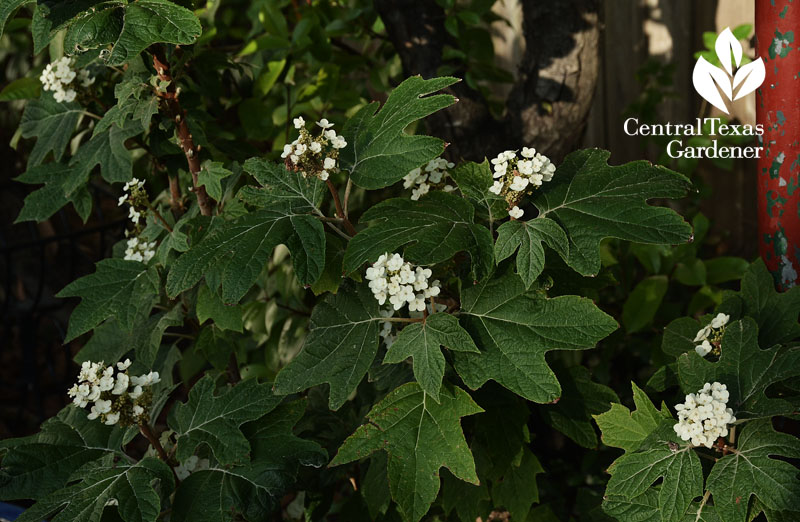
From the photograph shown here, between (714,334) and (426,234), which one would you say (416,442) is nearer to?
(426,234)

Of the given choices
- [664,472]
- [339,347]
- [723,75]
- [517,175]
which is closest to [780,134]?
[517,175]

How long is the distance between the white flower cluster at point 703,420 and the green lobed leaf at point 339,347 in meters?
0.50

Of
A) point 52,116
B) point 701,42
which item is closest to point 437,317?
point 52,116

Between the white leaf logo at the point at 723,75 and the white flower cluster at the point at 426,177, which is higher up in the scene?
the white flower cluster at the point at 426,177

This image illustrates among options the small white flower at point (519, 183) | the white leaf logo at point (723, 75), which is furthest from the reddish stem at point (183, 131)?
the white leaf logo at point (723, 75)

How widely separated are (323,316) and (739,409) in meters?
0.70

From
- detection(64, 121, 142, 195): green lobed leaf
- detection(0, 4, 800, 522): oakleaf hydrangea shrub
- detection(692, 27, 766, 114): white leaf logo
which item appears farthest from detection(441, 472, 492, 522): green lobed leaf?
detection(692, 27, 766, 114): white leaf logo

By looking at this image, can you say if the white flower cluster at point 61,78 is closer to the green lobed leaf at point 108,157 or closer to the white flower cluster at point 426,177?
the green lobed leaf at point 108,157

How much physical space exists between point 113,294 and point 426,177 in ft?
2.18

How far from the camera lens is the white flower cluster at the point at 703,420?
3.69 feet

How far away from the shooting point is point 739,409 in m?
1.21

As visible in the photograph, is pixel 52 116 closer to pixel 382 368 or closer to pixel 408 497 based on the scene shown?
pixel 382 368

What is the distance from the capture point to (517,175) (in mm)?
1190

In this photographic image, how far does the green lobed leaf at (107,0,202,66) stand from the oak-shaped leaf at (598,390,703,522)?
37.1 inches
